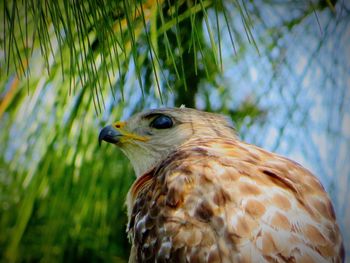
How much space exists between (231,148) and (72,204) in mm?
467

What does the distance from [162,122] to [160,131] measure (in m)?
0.03

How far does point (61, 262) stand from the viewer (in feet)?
6.93

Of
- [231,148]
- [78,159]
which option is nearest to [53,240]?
[78,159]

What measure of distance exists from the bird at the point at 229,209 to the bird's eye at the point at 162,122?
0.93 feet

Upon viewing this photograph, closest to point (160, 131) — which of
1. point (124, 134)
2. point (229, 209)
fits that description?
point (124, 134)

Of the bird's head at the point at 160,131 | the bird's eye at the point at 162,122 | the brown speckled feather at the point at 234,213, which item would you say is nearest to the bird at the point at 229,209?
the brown speckled feather at the point at 234,213

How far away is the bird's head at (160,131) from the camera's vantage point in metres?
2.35

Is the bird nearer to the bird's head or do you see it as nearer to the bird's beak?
the bird's beak

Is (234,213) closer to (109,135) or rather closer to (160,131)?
(109,135)

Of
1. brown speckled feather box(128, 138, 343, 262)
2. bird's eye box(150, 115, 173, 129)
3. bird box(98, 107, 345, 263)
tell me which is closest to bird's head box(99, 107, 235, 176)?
bird's eye box(150, 115, 173, 129)

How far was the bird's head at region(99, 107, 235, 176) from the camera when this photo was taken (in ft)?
7.72

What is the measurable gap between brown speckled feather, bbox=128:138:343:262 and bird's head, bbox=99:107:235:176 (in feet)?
0.96

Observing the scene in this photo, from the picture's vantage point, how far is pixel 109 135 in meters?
2.18

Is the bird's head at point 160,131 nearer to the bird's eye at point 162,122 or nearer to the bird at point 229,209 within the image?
the bird's eye at point 162,122
